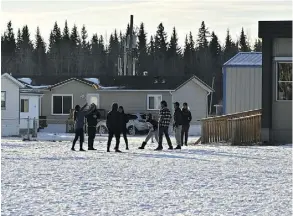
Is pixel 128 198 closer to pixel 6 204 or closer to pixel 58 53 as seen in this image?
pixel 6 204

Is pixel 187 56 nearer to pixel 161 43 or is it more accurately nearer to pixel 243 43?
pixel 161 43

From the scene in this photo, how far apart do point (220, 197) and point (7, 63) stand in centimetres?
10341

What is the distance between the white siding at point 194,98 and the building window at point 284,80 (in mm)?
29686

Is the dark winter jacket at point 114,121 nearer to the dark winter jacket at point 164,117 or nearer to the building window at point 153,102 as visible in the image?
the dark winter jacket at point 164,117

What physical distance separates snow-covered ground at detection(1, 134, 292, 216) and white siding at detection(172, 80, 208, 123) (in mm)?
34401

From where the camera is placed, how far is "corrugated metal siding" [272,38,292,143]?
1045 inches

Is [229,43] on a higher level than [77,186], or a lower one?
higher

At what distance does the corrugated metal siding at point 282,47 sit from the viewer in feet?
87.0

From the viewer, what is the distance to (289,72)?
26578 millimetres

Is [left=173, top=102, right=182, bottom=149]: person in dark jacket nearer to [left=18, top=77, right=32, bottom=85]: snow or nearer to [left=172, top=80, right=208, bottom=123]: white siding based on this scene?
[left=172, top=80, right=208, bottom=123]: white siding

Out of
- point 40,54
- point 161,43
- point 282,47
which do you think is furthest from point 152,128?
point 161,43

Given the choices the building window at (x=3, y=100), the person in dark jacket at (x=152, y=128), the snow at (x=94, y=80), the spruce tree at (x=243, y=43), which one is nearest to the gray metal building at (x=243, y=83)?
the person in dark jacket at (x=152, y=128)

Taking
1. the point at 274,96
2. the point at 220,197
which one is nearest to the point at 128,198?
the point at 220,197

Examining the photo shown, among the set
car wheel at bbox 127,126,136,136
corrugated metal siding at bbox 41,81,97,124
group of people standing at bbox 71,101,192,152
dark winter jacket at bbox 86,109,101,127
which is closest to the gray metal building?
group of people standing at bbox 71,101,192,152
